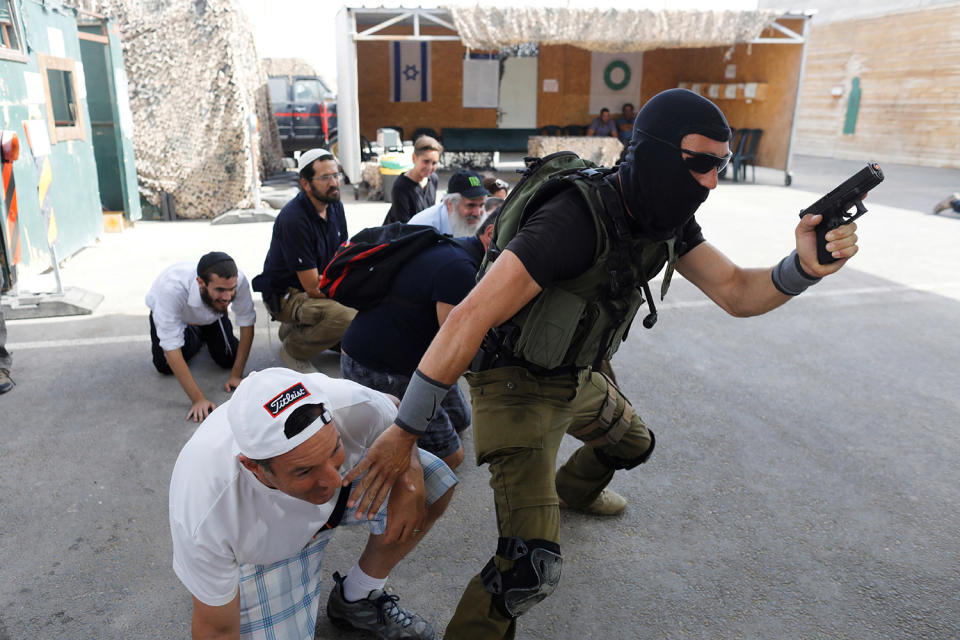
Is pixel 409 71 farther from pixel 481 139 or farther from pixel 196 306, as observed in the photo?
pixel 196 306

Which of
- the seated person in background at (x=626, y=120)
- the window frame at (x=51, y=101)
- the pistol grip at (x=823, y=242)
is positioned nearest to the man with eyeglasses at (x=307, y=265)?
the pistol grip at (x=823, y=242)

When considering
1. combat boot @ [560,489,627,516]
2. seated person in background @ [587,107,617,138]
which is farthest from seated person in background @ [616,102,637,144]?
combat boot @ [560,489,627,516]

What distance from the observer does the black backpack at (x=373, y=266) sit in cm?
293

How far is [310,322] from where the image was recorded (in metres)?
4.30

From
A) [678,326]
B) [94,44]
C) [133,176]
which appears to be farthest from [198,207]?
[678,326]

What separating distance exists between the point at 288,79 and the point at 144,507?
16636 mm

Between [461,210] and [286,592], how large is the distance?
9.24 feet

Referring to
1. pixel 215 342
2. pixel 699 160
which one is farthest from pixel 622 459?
pixel 215 342

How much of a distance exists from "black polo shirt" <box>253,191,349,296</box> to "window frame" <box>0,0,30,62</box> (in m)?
3.33

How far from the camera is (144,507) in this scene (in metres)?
3.04

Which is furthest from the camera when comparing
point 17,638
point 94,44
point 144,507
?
point 94,44

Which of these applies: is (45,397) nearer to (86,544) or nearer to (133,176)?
(86,544)

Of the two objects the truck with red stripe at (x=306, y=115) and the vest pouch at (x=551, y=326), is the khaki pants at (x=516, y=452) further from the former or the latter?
the truck with red stripe at (x=306, y=115)

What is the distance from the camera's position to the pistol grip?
1.96 metres
